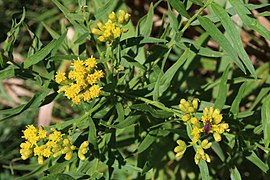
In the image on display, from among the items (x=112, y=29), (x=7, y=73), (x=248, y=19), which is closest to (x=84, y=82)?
(x=112, y=29)

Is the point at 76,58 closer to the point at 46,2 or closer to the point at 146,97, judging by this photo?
the point at 146,97

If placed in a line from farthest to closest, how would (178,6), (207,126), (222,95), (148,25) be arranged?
1. (148,25)
2. (222,95)
3. (178,6)
4. (207,126)

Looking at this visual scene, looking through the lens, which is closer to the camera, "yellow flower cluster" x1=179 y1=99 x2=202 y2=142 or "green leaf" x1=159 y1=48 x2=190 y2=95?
"yellow flower cluster" x1=179 y1=99 x2=202 y2=142

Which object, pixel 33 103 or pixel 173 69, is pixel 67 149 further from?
pixel 173 69

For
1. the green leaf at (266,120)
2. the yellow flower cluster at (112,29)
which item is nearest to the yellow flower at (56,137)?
the yellow flower cluster at (112,29)

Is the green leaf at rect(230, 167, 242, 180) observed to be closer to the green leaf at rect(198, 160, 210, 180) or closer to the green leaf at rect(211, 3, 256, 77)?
the green leaf at rect(198, 160, 210, 180)

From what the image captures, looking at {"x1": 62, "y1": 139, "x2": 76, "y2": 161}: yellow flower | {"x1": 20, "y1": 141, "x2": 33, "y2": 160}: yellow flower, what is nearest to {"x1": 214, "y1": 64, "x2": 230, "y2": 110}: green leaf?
{"x1": 62, "y1": 139, "x2": 76, "y2": 161}: yellow flower

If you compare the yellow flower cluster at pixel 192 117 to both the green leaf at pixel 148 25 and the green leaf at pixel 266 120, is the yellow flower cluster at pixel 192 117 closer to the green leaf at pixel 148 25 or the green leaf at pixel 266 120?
the green leaf at pixel 266 120

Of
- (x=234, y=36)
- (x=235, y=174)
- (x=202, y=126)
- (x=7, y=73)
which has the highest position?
(x=7, y=73)
